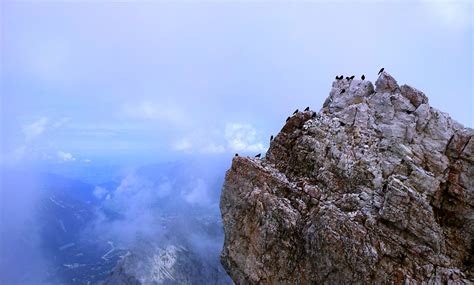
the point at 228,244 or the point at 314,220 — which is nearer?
the point at 314,220

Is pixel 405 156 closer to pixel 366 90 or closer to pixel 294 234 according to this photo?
pixel 366 90

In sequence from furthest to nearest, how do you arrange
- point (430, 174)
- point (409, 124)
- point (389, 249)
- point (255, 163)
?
point (255, 163)
point (409, 124)
point (430, 174)
point (389, 249)

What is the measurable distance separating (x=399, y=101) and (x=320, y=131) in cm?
948

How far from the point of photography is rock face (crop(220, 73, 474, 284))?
32219mm

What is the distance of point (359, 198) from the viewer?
34.6 metres

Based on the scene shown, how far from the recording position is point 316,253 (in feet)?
112

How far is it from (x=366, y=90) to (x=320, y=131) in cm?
882

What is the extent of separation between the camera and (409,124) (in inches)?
1492

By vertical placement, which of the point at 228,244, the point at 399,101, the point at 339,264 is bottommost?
the point at 339,264

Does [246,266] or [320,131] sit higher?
[320,131]

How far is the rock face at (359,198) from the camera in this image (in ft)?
106

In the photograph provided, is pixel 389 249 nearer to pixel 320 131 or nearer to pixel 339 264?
pixel 339 264

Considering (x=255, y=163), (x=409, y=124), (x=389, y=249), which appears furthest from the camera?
(x=255, y=163)

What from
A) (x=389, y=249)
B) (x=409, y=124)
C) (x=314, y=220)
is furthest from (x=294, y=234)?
(x=409, y=124)
